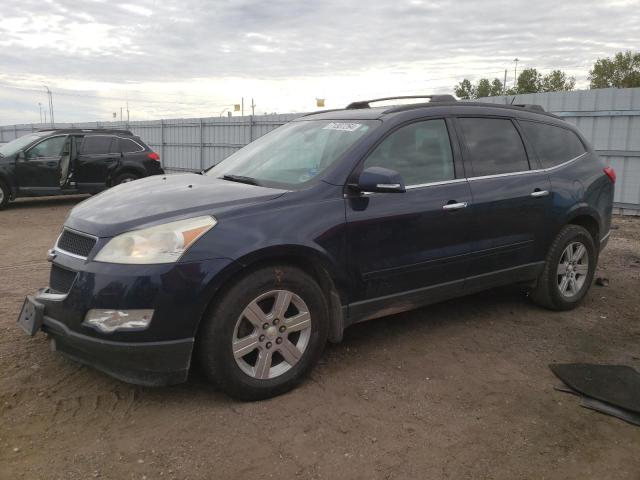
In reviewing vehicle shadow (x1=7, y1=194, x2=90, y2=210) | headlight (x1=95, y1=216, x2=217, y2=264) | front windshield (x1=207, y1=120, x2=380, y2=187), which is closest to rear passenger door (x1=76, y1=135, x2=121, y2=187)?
vehicle shadow (x1=7, y1=194, x2=90, y2=210)

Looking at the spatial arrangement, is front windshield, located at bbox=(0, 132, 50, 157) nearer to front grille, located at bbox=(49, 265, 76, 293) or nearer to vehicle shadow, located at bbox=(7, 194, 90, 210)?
vehicle shadow, located at bbox=(7, 194, 90, 210)

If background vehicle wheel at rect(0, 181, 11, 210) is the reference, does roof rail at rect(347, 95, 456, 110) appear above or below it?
Answer: above

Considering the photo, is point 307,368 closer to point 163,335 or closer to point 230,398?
point 230,398

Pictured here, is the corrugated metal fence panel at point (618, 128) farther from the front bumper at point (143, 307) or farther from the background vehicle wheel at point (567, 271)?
the front bumper at point (143, 307)

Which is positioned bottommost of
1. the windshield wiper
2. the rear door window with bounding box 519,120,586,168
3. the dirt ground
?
the dirt ground

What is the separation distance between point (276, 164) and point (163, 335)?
5.27ft

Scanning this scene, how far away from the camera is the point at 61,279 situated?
10.6 ft

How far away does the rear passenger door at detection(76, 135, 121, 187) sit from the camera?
1242 centimetres

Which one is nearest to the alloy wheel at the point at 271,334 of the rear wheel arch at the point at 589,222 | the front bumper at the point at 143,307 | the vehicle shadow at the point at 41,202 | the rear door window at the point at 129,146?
the front bumper at the point at 143,307

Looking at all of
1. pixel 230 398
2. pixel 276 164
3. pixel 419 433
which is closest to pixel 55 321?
pixel 230 398

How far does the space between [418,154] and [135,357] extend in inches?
92.2

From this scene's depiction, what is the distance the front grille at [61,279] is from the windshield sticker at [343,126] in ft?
6.69

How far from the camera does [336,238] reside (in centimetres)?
349

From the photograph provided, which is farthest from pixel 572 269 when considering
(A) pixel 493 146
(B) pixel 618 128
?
(B) pixel 618 128
